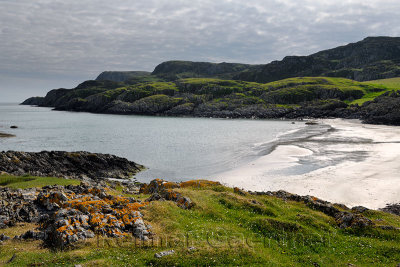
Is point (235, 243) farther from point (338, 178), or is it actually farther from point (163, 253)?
point (338, 178)

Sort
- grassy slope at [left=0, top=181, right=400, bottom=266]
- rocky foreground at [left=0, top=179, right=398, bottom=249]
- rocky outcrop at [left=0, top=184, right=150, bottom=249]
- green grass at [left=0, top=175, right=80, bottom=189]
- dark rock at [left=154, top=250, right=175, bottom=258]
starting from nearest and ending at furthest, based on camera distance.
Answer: grassy slope at [left=0, top=181, right=400, bottom=266], dark rock at [left=154, top=250, right=175, bottom=258], rocky outcrop at [left=0, top=184, right=150, bottom=249], rocky foreground at [left=0, top=179, right=398, bottom=249], green grass at [left=0, top=175, right=80, bottom=189]

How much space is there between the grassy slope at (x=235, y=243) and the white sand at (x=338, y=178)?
11332 millimetres

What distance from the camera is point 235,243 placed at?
17.5 m

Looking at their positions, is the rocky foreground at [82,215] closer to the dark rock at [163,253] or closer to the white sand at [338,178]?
the dark rock at [163,253]

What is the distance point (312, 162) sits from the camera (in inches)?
2130

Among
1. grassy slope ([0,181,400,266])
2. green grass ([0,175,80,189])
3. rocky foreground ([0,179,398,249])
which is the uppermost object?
rocky foreground ([0,179,398,249])

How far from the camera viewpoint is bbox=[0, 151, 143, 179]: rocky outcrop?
47.9m

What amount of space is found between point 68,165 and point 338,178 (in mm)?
52123

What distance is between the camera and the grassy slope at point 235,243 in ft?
50.3

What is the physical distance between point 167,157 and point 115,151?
1736 cm

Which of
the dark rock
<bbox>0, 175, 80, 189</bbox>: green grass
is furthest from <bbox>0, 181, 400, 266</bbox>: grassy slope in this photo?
<bbox>0, 175, 80, 189</bbox>: green grass

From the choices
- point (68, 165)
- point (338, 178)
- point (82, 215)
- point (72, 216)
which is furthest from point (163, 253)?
point (68, 165)

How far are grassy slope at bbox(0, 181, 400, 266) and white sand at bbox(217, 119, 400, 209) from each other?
446 inches

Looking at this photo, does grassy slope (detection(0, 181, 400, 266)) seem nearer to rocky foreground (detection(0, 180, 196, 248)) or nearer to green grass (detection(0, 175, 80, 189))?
rocky foreground (detection(0, 180, 196, 248))
